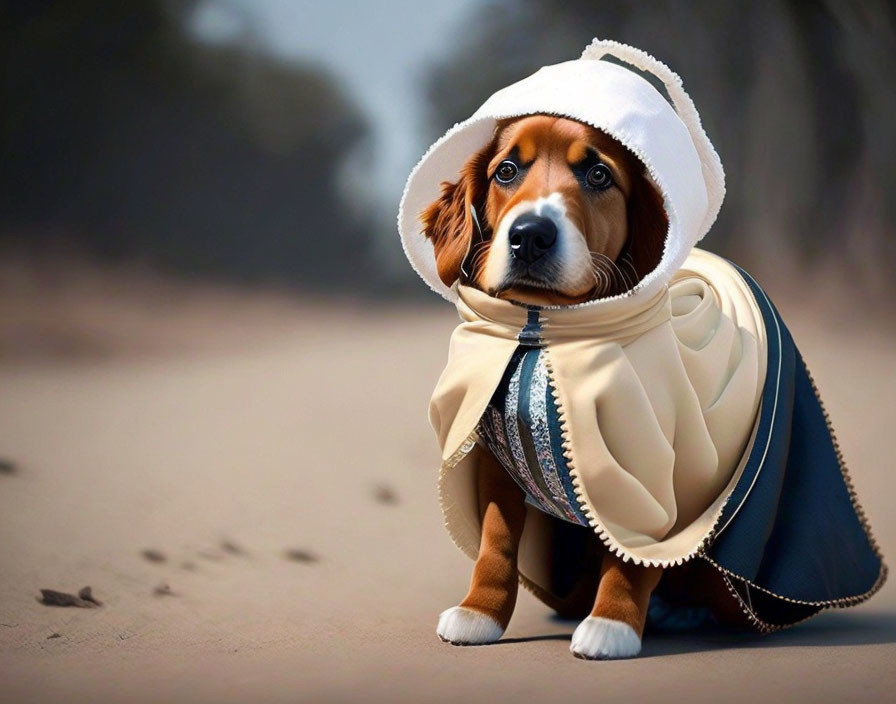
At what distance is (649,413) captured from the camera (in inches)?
84.4

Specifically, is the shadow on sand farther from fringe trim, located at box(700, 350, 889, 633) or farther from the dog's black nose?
the dog's black nose

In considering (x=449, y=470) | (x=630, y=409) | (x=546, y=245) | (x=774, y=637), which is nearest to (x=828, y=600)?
(x=774, y=637)

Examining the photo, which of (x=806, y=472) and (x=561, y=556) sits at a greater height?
(x=806, y=472)

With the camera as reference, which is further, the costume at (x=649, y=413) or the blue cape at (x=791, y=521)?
the blue cape at (x=791, y=521)

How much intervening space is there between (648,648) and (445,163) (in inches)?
33.8

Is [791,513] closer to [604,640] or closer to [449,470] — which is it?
[604,640]

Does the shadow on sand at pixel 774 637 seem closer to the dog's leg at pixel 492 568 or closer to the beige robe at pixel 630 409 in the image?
the dog's leg at pixel 492 568

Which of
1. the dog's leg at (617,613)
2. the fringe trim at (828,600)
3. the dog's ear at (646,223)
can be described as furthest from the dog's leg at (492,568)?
the dog's ear at (646,223)

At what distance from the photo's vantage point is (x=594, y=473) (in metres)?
2.13

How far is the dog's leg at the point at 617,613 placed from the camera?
2.12m

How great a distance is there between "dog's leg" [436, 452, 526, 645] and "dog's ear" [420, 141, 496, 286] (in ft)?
1.07

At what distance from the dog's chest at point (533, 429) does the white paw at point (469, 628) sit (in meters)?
0.21

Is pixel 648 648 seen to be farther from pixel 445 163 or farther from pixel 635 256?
pixel 445 163

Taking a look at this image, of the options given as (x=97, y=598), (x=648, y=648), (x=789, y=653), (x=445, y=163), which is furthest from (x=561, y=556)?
(x=97, y=598)
